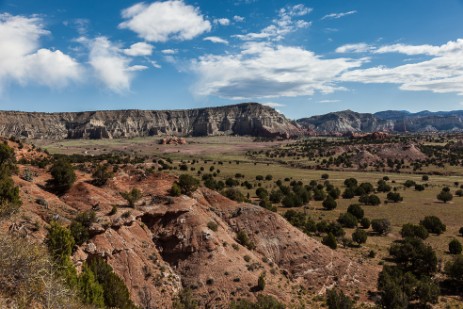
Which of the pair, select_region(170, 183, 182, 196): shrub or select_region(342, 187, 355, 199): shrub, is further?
select_region(342, 187, 355, 199): shrub

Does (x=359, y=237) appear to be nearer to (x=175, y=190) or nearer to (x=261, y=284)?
(x=261, y=284)

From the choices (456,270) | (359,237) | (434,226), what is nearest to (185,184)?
(359,237)

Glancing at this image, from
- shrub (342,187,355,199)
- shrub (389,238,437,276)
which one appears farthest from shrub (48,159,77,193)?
shrub (342,187,355,199)

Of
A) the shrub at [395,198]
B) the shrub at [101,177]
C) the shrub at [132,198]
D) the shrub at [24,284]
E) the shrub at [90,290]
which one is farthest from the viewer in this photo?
the shrub at [395,198]

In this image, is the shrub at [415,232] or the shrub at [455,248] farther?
the shrub at [415,232]

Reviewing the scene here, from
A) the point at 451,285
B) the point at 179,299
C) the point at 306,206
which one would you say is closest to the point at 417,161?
the point at 306,206

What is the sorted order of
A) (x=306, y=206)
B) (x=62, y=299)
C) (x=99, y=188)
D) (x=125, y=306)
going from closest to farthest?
(x=62, y=299), (x=125, y=306), (x=99, y=188), (x=306, y=206)

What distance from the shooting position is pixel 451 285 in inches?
1212

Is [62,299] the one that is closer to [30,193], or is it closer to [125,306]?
[125,306]

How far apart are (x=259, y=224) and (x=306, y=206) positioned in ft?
89.7

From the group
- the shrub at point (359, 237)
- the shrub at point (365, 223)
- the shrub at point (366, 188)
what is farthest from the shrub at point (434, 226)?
the shrub at point (366, 188)

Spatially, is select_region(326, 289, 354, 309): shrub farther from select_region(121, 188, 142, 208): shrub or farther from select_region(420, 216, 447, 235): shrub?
select_region(420, 216, 447, 235): shrub

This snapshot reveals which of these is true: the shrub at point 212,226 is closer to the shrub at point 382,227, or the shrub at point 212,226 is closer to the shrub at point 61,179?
the shrub at point 61,179

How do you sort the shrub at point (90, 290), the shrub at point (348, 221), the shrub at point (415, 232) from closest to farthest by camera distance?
the shrub at point (90, 290)
the shrub at point (415, 232)
the shrub at point (348, 221)
